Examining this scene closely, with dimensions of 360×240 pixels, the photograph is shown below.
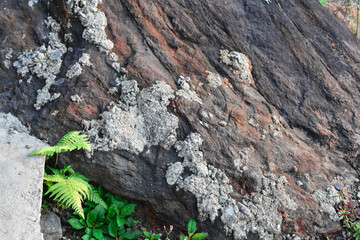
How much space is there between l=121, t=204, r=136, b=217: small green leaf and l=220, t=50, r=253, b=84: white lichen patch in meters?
1.80

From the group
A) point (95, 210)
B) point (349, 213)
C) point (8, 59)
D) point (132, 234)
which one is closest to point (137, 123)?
point (95, 210)

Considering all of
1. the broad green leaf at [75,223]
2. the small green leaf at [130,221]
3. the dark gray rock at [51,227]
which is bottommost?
the dark gray rock at [51,227]

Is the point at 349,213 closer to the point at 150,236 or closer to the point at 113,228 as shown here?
the point at 150,236

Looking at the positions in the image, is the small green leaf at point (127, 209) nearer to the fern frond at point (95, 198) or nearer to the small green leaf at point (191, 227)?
the fern frond at point (95, 198)

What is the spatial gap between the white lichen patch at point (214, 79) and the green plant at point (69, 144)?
1.42 meters

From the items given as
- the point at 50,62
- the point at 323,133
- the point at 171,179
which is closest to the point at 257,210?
the point at 171,179

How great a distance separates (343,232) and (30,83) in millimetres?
3480

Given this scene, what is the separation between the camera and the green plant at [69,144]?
315 centimetres

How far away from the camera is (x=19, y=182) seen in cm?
313

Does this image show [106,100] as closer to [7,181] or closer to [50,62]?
[50,62]

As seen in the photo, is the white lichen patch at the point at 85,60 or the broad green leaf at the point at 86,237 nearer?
the broad green leaf at the point at 86,237

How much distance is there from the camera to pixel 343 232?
3.57 metres

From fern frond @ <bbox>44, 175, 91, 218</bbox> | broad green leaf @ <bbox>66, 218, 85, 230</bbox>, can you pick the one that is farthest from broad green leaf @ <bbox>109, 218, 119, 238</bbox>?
fern frond @ <bbox>44, 175, 91, 218</bbox>

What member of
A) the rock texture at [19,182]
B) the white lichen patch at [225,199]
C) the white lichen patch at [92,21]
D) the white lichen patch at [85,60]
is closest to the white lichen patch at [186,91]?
the white lichen patch at [225,199]
